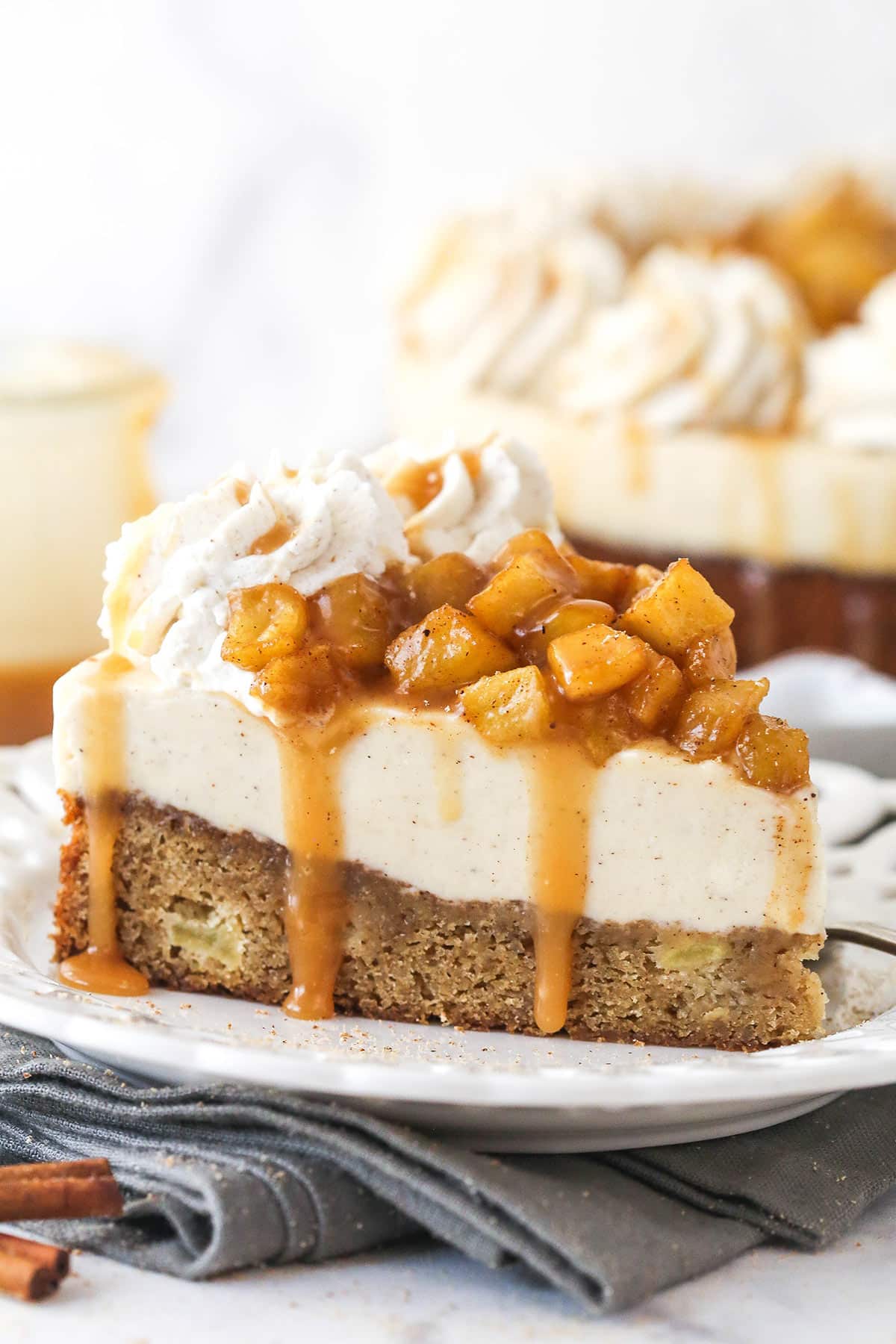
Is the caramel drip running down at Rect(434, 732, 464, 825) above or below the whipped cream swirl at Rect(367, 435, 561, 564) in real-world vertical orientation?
below

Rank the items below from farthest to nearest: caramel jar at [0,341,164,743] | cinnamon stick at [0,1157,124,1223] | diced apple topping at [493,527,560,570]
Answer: caramel jar at [0,341,164,743], diced apple topping at [493,527,560,570], cinnamon stick at [0,1157,124,1223]

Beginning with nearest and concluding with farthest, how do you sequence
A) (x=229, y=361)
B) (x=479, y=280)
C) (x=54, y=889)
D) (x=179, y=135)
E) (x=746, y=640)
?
(x=54, y=889)
(x=746, y=640)
(x=479, y=280)
(x=179, y=135)
(x=229, y=361)

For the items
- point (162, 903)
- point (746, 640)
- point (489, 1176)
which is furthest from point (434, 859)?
point (746, 640)

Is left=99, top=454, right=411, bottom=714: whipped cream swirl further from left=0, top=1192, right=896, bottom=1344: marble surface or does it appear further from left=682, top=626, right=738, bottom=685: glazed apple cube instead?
left=0, top=1192, right=896, bottom=1344: marble surface

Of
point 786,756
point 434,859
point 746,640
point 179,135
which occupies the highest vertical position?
point 179,135

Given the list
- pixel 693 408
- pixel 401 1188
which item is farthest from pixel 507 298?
pixel 401 1188

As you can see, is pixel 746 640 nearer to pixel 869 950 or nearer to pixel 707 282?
pixel 707 282

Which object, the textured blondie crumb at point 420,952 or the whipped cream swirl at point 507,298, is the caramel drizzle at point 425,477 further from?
the whipped cream swirl at point 507,298

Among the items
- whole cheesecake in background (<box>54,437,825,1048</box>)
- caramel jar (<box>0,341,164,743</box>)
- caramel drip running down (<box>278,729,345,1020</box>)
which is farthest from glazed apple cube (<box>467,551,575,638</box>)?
caramel jar (<box>0,341,164,743</box>)
